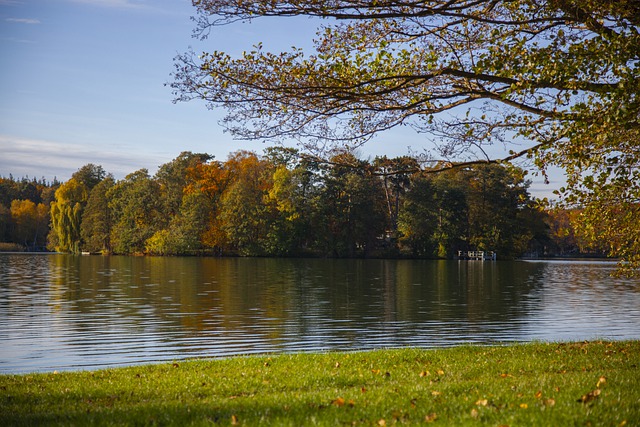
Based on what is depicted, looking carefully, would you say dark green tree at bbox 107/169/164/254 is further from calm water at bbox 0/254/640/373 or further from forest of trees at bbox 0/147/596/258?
calm water at bbox 0/254/640/373

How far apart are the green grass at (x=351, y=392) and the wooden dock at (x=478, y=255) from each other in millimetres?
74037

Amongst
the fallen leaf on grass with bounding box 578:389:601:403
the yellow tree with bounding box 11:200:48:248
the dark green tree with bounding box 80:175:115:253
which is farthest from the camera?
the yellow tree with bounding box 11:200:48:248

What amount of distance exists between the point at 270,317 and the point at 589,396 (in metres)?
16.9

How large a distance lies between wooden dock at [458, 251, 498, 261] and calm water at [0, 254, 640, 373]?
43.9m

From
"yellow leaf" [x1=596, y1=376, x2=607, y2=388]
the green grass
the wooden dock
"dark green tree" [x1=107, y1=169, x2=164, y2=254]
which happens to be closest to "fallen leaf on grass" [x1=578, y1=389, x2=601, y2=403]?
the green grass

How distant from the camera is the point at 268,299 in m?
29.7

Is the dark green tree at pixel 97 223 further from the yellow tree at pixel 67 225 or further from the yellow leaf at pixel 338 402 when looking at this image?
the yellow leaf at pixel 338 402

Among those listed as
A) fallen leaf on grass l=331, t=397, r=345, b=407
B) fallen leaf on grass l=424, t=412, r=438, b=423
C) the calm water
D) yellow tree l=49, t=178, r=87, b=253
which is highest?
yellow tree l=49, t=178, r=87, b=253

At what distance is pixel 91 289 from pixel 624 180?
1166 inches

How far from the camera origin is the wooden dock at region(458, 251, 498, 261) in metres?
84.4

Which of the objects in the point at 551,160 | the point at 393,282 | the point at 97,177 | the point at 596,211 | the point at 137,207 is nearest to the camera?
the point at 551,160

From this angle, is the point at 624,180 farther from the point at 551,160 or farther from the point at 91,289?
the point at 91,289

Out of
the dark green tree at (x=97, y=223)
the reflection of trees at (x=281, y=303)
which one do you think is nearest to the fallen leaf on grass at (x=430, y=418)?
the reflection of trees at (x=281, y=303)

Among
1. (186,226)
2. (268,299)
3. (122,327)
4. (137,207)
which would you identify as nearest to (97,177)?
(137,207)
